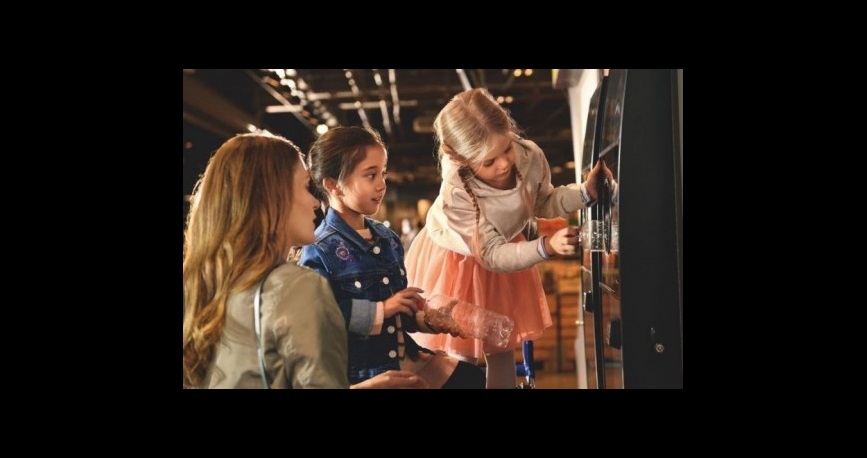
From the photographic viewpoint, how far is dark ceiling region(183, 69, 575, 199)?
2699 mm

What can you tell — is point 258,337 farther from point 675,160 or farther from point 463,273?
point 675,160

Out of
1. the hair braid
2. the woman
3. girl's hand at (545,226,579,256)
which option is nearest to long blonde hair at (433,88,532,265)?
the hair braid

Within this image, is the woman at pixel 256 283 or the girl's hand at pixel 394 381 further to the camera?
the girl's hand at pixel 394 381

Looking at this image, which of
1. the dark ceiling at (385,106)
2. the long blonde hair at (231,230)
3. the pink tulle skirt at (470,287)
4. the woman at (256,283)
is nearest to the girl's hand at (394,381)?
the woman at (256,283)

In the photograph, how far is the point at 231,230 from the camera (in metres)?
2.65

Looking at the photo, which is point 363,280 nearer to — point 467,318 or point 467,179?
point 467,318

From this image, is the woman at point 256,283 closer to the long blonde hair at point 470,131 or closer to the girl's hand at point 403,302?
the girl's hand at point 403,302

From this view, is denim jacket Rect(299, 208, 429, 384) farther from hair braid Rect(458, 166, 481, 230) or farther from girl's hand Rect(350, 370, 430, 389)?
hair braid Rect(458, 166, 481, 230)

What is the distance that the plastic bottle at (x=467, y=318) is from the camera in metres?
2.69

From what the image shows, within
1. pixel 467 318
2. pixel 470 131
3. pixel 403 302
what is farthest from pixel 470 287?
pixel 470 131

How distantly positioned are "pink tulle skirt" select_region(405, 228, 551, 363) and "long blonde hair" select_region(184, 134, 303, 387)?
49 centimetres

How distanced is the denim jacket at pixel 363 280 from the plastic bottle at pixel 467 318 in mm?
→ 88
